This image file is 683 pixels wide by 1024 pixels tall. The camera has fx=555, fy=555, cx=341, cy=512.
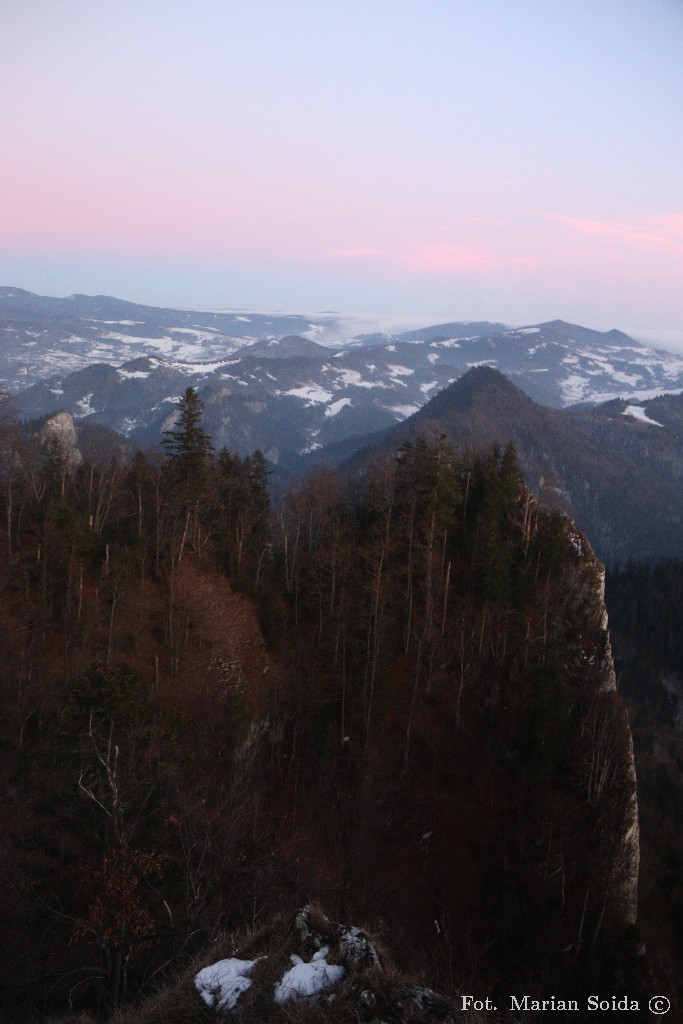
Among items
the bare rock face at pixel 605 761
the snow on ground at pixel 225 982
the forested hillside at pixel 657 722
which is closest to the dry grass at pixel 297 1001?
the snow on ground at pixel 225 982

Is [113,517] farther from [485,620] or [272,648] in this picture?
[485,620]

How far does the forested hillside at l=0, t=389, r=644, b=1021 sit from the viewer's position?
2025 centimetres

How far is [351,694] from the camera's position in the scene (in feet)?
112

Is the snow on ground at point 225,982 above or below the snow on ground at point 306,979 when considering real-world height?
below

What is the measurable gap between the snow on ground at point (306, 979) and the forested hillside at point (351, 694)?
6.31 metres

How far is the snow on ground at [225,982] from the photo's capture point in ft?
29.6

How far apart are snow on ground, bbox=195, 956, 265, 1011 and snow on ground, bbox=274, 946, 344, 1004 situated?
65 cm

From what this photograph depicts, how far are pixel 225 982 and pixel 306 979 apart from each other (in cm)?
144

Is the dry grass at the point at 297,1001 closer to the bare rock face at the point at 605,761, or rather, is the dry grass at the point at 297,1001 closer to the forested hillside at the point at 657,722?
the bare rock face at the point at 605,761

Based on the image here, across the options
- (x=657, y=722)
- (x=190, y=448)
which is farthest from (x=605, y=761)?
(x=657, y=722)

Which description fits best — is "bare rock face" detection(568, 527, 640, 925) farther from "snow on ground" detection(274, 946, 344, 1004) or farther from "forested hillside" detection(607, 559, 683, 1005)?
"snow on ground" detection(274, 946, 344, 1004)

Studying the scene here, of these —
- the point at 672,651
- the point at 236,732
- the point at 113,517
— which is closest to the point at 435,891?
the point at 236,732

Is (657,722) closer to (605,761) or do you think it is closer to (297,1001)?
(605,761)

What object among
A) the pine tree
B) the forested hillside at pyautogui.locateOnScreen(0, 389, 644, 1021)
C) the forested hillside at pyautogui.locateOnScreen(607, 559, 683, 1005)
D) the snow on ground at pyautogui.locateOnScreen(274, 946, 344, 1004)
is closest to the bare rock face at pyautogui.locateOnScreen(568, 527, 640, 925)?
the forested hillside at pyautogui.locateOnScreen(0, 389, 644, 1021)
